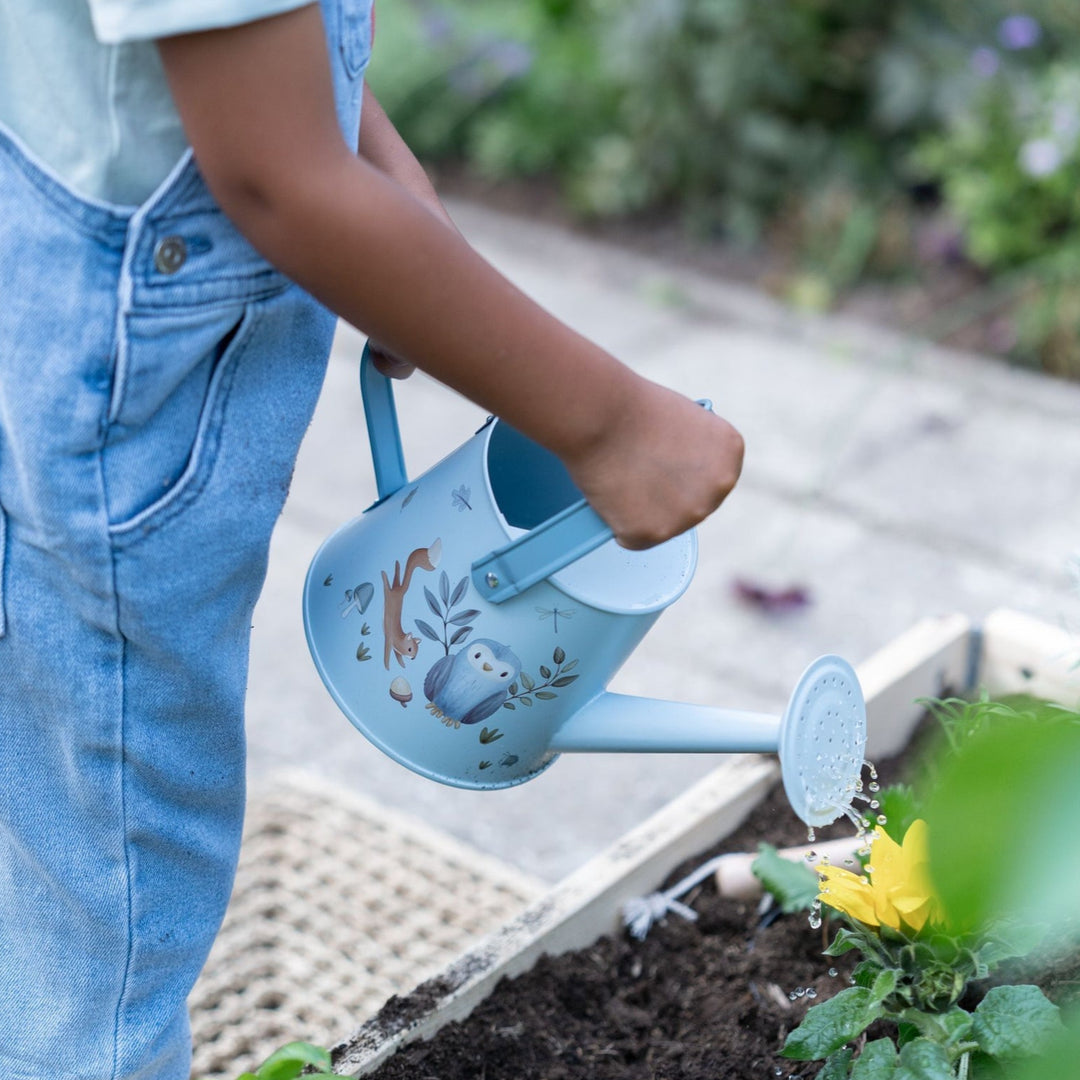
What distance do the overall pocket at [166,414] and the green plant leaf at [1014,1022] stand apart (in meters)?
0.61

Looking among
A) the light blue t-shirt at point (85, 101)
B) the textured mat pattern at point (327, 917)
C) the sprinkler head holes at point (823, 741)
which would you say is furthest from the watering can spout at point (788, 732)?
Answer: the textured mat pattern at point (327, 917)

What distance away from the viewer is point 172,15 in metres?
0.66

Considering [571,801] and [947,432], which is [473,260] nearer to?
[571,801]

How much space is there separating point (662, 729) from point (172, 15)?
0.52 metres

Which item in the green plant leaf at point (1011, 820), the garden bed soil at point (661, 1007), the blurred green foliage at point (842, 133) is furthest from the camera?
the blurred green foliage at point (842, 133)

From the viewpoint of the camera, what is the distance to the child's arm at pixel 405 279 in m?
0.68

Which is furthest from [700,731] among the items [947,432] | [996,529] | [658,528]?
[947,432]

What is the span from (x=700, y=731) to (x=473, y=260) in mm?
353

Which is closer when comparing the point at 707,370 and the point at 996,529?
the point at 996,529

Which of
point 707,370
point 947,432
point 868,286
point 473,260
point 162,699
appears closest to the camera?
point 473,260

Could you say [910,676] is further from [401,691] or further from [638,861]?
[401,691]

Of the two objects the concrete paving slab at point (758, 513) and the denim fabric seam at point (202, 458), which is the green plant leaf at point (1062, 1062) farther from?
the concrete paving slab at point (758, 513)

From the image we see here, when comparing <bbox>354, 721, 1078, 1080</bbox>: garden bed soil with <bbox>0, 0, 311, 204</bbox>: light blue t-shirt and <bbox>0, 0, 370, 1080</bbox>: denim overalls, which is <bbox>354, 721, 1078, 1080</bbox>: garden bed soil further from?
<bbox>0, 0, 311, 204</bbox>: light blue t-shirt

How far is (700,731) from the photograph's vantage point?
3.04 ft
